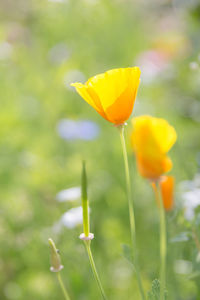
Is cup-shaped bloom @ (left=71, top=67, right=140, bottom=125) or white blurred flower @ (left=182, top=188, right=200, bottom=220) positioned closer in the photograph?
cup-shaped bloom @ (left=71, top=67, right=140, bottom=125)

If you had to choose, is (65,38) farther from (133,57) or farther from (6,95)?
(6,95)

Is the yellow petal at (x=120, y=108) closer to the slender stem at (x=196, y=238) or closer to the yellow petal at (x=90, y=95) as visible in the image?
the yellow petal at (x=90, y=95)

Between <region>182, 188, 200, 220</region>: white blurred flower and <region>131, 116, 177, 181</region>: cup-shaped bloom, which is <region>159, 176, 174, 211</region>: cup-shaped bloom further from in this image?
<region>131, 116, 177, 181</region>: cup-shaped bloom

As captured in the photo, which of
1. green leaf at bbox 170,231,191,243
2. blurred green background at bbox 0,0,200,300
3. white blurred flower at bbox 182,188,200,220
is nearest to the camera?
green leaf at bbox 170,231,191,243

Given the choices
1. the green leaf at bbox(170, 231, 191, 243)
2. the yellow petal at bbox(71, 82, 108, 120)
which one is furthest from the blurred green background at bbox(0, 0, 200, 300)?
the yellow petal at bbox(71, 82, 108, 120)

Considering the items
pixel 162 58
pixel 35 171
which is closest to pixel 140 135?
pixel 35 171

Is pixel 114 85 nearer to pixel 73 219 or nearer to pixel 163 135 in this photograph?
pixel 163 135

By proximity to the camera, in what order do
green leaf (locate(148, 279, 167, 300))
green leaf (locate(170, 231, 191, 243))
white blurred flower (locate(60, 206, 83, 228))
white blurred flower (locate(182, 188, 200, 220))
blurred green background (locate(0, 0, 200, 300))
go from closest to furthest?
1. green leaf (locate(148, 279, 167, 300))
2. green leaf (locate(170, 231, 191, 243))
3. white blurred flower (locate(182, 188, 200, 220))
4. white blurred flower (locate(60, 206, 83, 228))
5. blurred green background (locate(0, 0, 200, 300))
